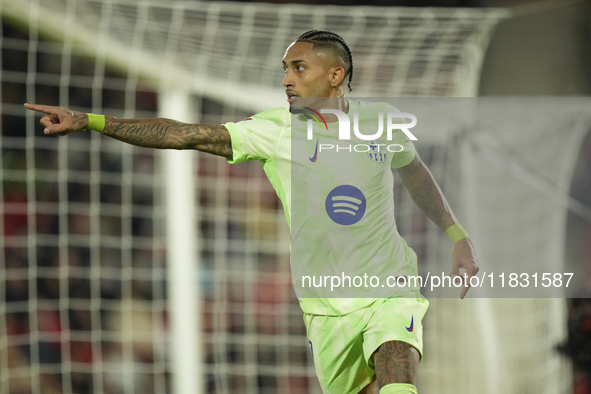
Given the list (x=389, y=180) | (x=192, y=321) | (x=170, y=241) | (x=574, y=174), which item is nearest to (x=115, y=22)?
(x=170, y=241)

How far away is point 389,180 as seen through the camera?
2520 millimetres

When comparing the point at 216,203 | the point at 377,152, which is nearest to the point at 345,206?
the point at 377,152

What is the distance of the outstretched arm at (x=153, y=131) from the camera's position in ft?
6.77

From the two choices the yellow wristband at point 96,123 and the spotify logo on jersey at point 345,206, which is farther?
the spotify logo on jersey at point 345,206

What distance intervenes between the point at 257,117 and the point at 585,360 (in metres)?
2.54

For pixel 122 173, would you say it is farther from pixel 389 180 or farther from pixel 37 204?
pixel 389 180

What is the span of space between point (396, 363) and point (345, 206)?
58 centimetres

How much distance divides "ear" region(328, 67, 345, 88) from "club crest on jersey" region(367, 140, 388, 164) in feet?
0.85

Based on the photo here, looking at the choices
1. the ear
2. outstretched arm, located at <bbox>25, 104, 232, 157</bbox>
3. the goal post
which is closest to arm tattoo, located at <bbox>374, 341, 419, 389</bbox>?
outstretched arm, located at <bbox>25, 104, 232, 157</bbox>

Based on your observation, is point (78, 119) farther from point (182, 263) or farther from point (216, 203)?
point (216, 203)

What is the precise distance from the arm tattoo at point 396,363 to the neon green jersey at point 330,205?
0.21 meters

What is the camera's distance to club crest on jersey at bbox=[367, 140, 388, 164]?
8.07 ft

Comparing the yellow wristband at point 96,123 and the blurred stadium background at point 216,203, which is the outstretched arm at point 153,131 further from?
the blurred stadium background at point 216,203

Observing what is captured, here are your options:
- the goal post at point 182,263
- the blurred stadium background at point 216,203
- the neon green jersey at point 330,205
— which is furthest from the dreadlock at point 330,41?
the goal post at point 182,263
